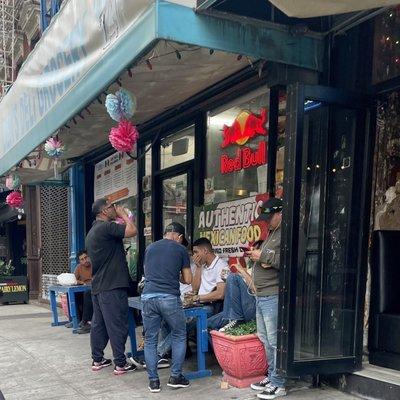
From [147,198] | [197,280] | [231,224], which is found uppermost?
[147,198]

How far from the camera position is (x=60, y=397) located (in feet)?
14.0

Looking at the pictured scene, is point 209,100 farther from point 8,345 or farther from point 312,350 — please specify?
point 8,345

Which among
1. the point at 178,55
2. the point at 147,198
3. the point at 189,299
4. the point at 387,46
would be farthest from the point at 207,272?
the point at 147,198

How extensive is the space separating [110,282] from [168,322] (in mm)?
863

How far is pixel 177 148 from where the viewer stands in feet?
23.7

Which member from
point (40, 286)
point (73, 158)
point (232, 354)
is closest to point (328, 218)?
point (232, 354)

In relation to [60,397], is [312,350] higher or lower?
higher

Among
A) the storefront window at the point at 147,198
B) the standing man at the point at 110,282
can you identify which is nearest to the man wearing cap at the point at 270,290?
the standing man at the point at 110,282

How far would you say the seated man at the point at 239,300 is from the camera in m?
4.55

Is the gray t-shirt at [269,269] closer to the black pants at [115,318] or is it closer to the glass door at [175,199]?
the black pants at [115,318]

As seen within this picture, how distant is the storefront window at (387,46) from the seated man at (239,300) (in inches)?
82.6

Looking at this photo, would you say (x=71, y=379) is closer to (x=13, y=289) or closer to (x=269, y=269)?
(x=269, y=269)

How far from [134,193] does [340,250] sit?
505cm

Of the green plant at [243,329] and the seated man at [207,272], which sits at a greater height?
the seated man at [207,272]
